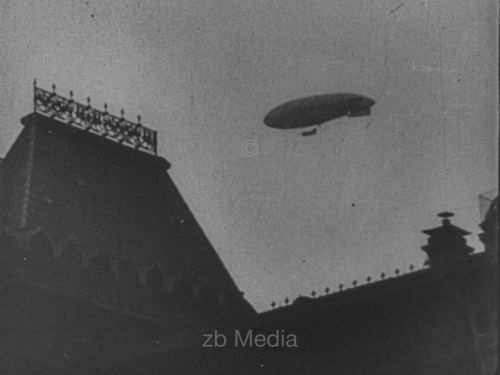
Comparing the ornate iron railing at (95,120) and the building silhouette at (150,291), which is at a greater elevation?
the ornate iron railing at (95,120)

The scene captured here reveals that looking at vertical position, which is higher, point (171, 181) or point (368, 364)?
point (171, 181)

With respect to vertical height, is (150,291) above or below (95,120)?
below

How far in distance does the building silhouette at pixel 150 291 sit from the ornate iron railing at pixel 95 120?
0.03m

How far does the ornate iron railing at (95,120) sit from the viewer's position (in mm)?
20328

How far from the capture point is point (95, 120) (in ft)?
69.2

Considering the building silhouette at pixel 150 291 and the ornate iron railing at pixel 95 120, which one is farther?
the ornate iron railing at pixel 95 120

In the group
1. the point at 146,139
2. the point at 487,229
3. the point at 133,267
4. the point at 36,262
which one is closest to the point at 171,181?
the point at 146,139

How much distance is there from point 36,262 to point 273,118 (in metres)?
4.29

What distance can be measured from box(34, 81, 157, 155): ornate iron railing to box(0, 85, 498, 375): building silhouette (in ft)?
0.10

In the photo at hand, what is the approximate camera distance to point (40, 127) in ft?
66.1

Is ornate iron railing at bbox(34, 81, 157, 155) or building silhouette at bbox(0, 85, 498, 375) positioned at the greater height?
ornate iron railing at bbox(34, 81, 157, 155)

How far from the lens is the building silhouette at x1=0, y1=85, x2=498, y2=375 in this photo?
1044cm

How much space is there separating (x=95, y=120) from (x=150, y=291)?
5508 mm

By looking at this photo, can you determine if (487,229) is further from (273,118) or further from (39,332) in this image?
(39,332)
